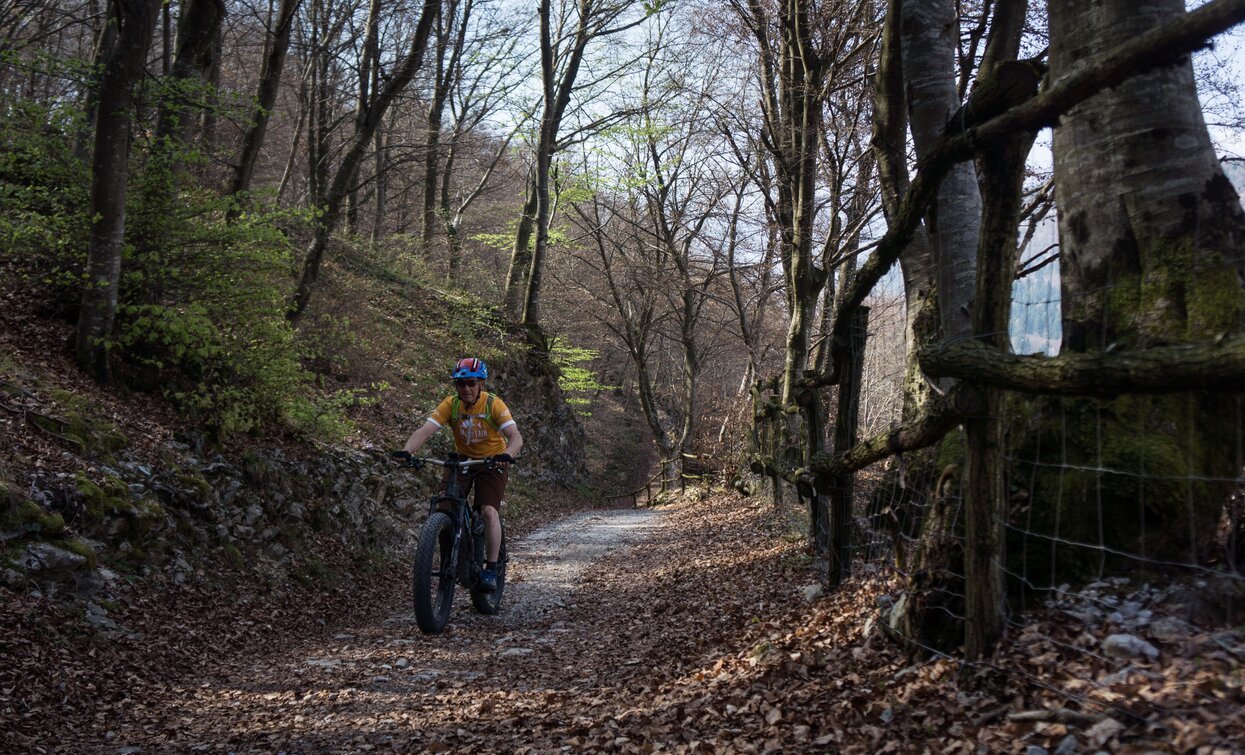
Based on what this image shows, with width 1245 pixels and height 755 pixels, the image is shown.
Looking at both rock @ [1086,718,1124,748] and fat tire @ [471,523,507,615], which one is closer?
rock @ [1086,718,1124,748]

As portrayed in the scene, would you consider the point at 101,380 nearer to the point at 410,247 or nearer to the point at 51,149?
the point at 51,149

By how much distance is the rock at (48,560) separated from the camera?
209 inches

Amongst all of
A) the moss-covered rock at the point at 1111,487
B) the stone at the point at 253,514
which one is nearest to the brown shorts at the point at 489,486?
the stone at the point at 253,514

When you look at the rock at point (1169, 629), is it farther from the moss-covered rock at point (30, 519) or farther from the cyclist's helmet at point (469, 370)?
the moss-covered rock at point (30, 519)

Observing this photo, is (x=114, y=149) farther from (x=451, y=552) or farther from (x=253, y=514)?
(x=451, y=552)

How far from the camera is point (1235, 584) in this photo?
260 cm

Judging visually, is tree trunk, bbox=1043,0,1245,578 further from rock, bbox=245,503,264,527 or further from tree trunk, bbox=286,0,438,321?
tree trunk, bbox=286,0,438,321

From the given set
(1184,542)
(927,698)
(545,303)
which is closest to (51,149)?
Result: (927,698)

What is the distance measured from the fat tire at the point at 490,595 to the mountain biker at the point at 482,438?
0.23 ft

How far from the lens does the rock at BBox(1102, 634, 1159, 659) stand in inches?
104

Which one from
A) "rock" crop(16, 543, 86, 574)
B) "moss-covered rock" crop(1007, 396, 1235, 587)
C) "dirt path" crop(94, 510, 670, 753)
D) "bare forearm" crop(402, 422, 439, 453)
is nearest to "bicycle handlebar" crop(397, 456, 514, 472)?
"bare forearm" crop(402, 422, 439, 453)

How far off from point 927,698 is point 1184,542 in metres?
1.16

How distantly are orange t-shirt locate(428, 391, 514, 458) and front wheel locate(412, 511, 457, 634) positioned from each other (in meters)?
0.73

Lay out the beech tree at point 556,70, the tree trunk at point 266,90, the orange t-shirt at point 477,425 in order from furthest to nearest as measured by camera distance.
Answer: the beech tree at point 556,70 < the tree trunk at point 266,90 < the orange t-shirt at point 477,425
